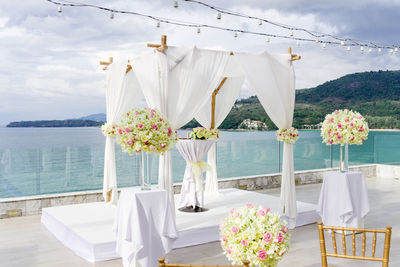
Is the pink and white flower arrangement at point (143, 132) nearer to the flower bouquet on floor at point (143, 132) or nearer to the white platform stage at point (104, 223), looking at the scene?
the flower bouquet on floor at point (143, 132)

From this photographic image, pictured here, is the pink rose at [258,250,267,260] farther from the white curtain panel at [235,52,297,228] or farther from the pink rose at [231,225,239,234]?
the white curtain panel at [235,52,297,228]

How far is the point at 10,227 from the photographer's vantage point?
601 cm

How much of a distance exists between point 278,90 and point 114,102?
2.58 metres

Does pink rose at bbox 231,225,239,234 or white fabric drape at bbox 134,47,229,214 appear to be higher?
white fabric drape at bbox 134,47,229,214

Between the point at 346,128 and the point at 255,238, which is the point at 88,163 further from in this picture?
the point at 255,238

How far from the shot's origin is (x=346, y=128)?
5668 mm

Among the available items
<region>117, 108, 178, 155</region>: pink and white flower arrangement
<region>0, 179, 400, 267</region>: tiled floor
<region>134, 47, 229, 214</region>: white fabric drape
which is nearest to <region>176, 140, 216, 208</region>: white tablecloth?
<region>134, 47, 229, 214</region>: white fabric drape

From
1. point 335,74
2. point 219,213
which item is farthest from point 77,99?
point 219,213

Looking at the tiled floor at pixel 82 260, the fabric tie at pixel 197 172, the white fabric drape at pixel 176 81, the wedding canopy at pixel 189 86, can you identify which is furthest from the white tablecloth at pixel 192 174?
the tiled floor at pixel 82 260

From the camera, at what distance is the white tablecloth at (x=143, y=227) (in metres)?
4.09

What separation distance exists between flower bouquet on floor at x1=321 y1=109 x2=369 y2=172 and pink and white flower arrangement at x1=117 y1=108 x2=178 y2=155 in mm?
2618

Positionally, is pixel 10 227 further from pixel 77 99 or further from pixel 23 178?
pixel 77 99

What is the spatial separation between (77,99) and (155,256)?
33986 millimetres

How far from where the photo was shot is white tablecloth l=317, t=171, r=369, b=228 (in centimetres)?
555
